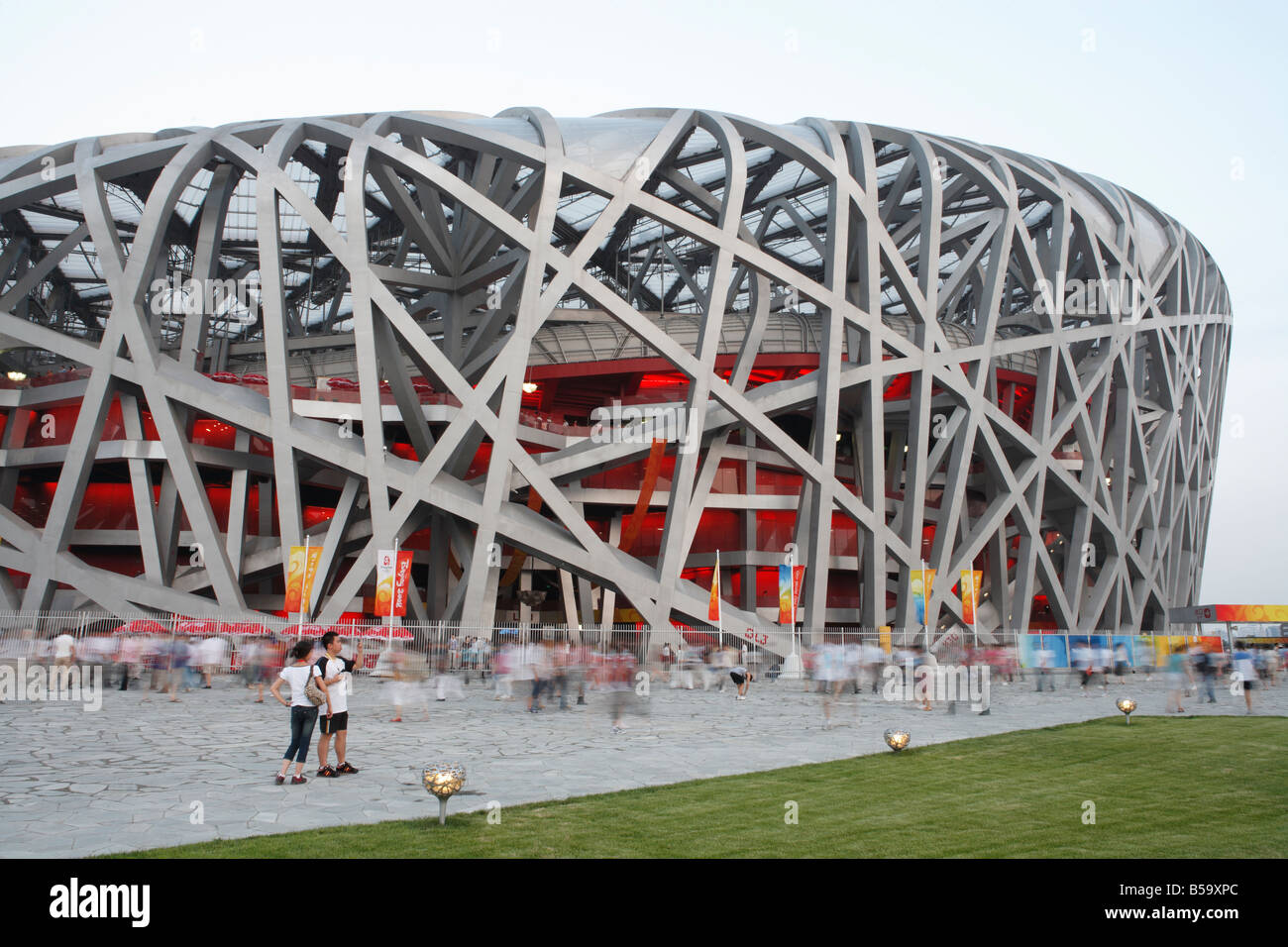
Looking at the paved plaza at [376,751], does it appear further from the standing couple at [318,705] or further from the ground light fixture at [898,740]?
the ground light fixture at [898,740]

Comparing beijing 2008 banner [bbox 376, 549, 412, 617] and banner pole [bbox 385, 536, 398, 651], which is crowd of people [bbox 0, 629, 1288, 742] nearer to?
banner pole [bbox 385, 536, 398, 651]

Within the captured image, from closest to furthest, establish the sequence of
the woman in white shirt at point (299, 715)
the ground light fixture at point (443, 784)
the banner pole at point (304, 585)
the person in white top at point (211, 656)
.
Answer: the ground light fixture at point (443, 784) < the woman in white shirt at point (299, 715) < the person in white top at point (211, 656) < the banner pole at point (304, 585)

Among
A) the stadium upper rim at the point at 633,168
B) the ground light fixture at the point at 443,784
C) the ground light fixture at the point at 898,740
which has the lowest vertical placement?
the ground light fixture at the point at 898,740

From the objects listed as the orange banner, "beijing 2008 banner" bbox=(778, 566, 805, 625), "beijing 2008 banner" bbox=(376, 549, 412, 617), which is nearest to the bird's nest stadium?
the orange banner

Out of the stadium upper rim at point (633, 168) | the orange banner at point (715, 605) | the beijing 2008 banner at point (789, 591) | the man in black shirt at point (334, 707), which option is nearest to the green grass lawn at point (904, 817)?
the man in black shirt at point (334, 707)

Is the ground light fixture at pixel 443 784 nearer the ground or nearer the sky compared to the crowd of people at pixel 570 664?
nearer the sky

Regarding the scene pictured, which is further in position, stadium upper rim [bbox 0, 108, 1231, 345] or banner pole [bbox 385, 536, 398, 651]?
stadium upper rim [bbox 0, 108, 1231, 345]

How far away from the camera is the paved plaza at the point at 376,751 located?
796 centimetres

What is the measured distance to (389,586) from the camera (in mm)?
25047

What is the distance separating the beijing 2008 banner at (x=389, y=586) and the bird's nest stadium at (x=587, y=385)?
2.33 m

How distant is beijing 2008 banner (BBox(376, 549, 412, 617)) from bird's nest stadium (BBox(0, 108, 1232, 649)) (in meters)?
2.33

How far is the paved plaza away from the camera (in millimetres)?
7957

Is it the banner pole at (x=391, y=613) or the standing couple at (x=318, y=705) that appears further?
the banner pole at (x=391, y=613)

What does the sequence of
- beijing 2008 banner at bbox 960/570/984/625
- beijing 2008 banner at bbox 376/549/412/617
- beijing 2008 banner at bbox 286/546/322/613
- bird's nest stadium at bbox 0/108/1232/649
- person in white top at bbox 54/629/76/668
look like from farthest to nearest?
beijing 2008 banner at bbox 960/570/984/625 → bird's nest stadium at bbox 0/108/1232/649 → beijing 2008 banner at bbox 286/546/322/613 → beijing 2008 banner at bbox 376/549/412/617 → person in white top at bbox 54/629/76/668
